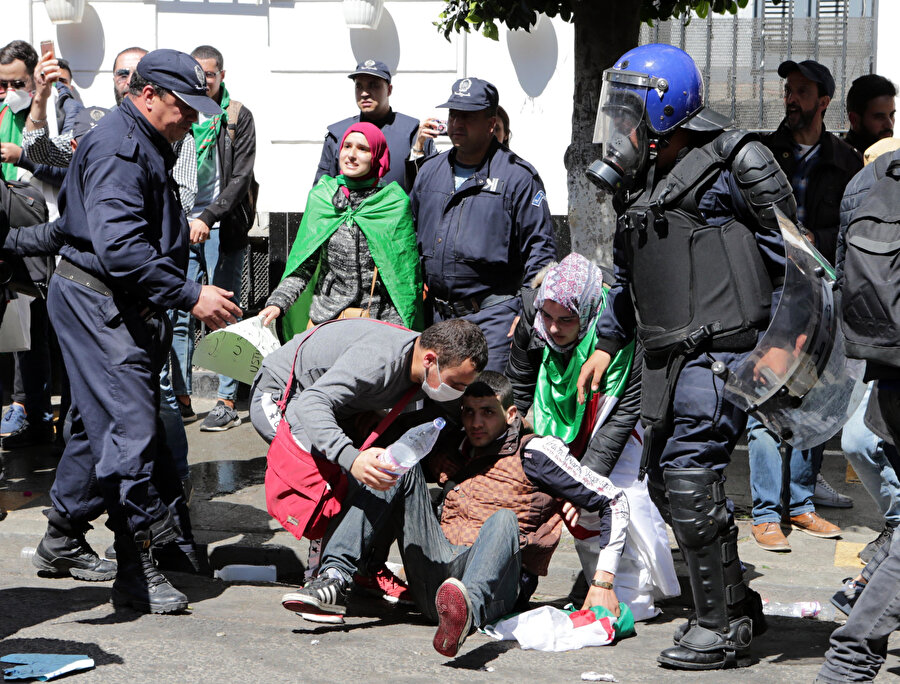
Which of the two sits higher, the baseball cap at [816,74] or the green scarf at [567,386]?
the baseball cap at [816,74]

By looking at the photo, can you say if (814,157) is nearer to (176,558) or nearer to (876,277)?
(876,277)

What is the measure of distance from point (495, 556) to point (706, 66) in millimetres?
6082

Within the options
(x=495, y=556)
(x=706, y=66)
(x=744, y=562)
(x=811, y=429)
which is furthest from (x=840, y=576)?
(x=706, y=66)

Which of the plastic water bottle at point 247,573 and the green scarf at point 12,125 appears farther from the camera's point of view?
the green scarf at point 12,125

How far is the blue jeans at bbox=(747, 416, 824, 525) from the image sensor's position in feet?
18.8

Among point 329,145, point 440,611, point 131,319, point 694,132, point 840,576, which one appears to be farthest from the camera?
point 329,145

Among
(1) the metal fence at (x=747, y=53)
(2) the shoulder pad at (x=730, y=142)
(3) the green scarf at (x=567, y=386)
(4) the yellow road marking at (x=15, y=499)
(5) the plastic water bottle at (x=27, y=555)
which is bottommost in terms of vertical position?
(5) the plastic water bottle at (x=27, y=555)

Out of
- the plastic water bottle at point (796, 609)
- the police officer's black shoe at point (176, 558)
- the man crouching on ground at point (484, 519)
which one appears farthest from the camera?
the police officer's black shoe at point (176, 558)

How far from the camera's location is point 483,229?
573 centimetres

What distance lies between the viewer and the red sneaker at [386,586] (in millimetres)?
4836

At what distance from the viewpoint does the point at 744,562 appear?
5398mm

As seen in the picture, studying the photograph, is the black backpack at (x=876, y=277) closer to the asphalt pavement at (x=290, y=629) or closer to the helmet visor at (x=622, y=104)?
the helmet visor at (x=622, y=104)

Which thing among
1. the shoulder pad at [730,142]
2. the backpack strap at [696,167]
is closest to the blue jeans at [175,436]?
the backpack strap at [696,167]

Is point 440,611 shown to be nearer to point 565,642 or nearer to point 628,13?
point 565,642
